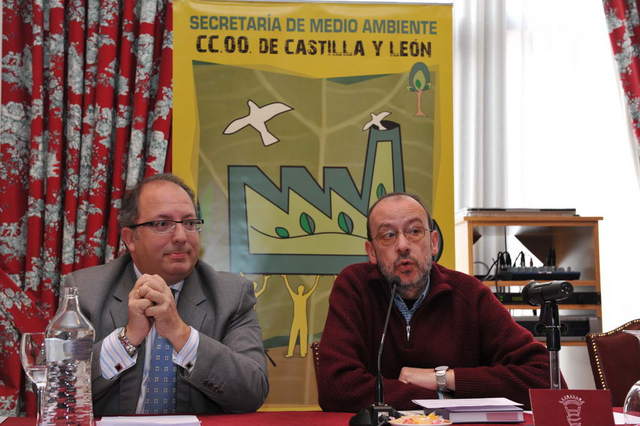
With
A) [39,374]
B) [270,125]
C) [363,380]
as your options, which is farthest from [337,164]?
[39,374]

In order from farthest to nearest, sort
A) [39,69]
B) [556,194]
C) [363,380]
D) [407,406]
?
1. [556,194]
2. [39,69]
3. [363,380]
4. [407,406]

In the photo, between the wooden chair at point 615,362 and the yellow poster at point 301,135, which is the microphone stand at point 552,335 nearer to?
the wooden chair at point 615,362

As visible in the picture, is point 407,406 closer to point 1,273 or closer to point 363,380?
point 363,380

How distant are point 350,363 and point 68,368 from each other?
0.88 m

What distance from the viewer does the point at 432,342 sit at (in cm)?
234

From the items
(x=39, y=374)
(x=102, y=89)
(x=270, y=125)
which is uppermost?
(x=102, y=89)

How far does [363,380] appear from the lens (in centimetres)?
211

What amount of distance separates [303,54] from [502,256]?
1.34 m

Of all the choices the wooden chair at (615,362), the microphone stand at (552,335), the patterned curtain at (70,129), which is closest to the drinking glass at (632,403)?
the microphone stand at (552,335)

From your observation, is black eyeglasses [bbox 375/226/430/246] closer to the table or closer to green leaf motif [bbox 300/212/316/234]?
the table

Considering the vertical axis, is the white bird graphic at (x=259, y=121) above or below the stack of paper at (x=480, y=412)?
above

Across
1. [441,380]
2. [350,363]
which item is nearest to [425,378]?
[441,380]

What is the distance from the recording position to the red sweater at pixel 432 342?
6.95ft

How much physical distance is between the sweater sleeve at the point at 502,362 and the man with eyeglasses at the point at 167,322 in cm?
59
